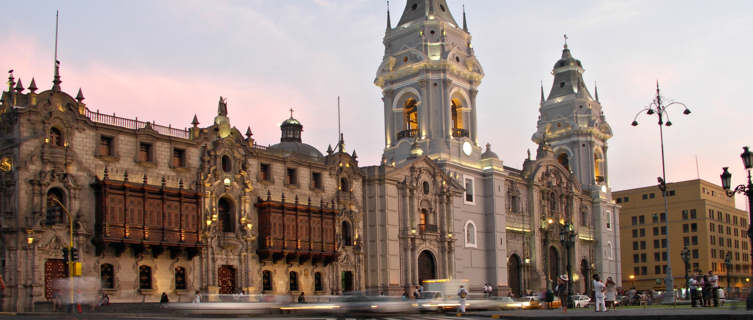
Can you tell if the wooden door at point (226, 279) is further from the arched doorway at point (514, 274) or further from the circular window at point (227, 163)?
the arched doorway at point (514, 274)

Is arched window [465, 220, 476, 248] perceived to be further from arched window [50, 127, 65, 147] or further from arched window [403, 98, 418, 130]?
arched window [50, 127, 65, 147]

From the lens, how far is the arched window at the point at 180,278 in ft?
156

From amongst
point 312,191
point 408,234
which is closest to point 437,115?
point 408,234

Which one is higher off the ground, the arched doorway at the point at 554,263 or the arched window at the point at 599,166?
the arched window at the point at 599,166

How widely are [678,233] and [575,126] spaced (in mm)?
51019

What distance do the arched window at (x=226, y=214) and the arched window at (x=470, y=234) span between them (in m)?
22.6

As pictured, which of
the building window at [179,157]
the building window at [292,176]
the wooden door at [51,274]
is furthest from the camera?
the building window at [292,176]

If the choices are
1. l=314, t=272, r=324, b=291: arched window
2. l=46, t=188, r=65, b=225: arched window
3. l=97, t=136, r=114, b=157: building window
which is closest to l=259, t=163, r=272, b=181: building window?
l=314, t=272, r=324, b=291: arched window

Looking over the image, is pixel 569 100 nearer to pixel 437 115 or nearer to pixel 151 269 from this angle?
pixel 437 115

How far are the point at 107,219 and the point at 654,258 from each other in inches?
3960

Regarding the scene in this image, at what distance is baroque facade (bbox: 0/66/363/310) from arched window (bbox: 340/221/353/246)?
11 cm

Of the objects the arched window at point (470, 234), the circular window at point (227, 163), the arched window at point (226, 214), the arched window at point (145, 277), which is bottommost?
the arched window at point (145, 277)

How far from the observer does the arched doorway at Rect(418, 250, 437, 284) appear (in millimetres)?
63213

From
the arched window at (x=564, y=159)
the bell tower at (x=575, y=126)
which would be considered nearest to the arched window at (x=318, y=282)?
the bell tower at (x=575, y=126)
